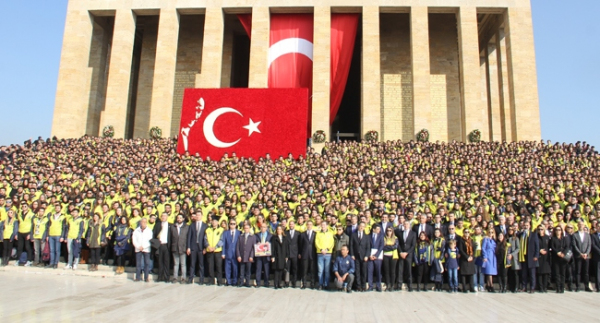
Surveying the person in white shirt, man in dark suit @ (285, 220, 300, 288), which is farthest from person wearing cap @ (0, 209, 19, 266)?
man in dark suit @ (285, 220, 300, 288)

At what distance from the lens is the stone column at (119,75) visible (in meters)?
27.1

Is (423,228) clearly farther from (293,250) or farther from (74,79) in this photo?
(74,79)

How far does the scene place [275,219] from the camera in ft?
36.3

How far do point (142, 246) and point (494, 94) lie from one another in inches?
1073

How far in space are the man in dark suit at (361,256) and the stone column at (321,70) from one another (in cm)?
1569

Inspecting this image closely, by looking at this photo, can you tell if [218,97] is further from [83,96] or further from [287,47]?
[83,96]

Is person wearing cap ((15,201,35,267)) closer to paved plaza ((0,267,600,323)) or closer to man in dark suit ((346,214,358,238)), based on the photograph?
paved plaza ((0,267,600,323))

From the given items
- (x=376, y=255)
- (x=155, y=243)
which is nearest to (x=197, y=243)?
(x=155, y=243)

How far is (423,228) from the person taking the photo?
1065 cm

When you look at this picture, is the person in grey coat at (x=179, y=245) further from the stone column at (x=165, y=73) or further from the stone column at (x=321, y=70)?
the stone column at (x=165, y=73)

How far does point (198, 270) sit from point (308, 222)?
337 centimetres

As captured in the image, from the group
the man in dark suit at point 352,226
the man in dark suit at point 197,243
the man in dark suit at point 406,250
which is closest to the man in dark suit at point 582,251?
the man in dark suit at point 406,250

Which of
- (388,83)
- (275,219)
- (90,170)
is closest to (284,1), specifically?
(388,83)

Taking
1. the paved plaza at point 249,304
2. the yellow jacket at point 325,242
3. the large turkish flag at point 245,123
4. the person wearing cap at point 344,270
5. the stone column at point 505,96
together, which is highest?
the stone column at point 505,96
